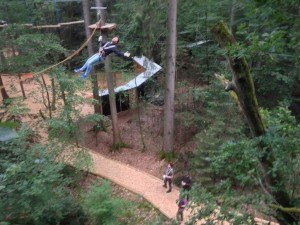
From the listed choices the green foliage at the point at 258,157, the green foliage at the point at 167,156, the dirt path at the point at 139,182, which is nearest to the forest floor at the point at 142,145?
the dirt path at the point at 139,182

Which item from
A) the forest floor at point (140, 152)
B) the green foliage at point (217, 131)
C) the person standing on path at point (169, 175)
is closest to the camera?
the person standing on path at point (169, 175)

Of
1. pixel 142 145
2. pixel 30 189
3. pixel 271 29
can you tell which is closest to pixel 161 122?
pixel 142 145

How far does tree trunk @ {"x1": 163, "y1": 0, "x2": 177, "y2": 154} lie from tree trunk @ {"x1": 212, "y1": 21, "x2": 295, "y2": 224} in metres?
7.10

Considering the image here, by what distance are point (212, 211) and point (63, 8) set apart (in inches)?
712

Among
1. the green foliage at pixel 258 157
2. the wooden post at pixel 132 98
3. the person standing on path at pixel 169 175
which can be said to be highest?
the green foliage at pixel 258 157

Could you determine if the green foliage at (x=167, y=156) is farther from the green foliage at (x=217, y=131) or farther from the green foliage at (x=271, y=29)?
the green foliage at (x=271, y=29)

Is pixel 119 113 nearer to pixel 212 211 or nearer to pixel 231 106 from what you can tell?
pixel 231 106

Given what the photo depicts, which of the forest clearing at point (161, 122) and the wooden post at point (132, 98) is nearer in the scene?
the forest clearing at point (161, 122)

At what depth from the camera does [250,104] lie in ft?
14.0

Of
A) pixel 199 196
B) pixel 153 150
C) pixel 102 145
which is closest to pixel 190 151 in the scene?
pixel 153 150

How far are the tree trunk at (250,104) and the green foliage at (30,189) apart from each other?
3.74 meters

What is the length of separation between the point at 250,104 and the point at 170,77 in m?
7.35

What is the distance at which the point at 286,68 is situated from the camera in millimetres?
11781

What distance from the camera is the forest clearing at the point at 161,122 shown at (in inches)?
164
